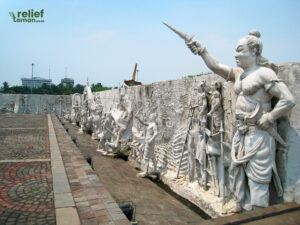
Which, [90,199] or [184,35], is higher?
[184,35]

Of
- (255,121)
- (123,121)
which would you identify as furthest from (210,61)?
(123,121)

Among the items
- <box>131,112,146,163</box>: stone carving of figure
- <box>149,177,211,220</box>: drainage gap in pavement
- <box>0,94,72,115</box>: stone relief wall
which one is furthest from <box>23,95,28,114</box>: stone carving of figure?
<box>149,177,211,220</box>: drainage gap in pavement

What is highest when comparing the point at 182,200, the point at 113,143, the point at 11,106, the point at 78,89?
the point at 78,89

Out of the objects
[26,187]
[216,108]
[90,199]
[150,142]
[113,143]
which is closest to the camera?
[90,199]

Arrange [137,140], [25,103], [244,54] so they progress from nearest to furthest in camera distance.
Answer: [244,54]
[137,140]
[25,103]

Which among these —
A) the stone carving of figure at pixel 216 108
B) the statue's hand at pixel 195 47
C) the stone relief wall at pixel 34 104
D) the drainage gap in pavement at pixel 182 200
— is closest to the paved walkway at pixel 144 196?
the drainage gap in pavement at pixel 182 200

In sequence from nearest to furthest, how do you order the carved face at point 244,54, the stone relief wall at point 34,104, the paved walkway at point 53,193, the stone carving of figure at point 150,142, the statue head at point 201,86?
the paved walkway at point 53,193, the carved face at point 244,54, the statue head at point 201,86, the stone carving of figure at point 150,142, the stone relief wall at point 34,104

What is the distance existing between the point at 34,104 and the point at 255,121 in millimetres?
30043

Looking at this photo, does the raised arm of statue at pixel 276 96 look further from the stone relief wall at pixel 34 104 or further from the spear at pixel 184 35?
the stone relief wall at pixel 34 104

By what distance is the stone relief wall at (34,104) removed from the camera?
27500 millimetres

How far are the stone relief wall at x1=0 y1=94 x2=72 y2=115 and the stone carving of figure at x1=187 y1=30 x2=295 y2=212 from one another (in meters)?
26.8

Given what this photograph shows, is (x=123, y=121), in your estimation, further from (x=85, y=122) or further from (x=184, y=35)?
(x=85, y=122)

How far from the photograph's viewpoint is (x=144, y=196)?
6.11m

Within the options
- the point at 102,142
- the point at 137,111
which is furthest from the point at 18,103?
the point at 137,111
